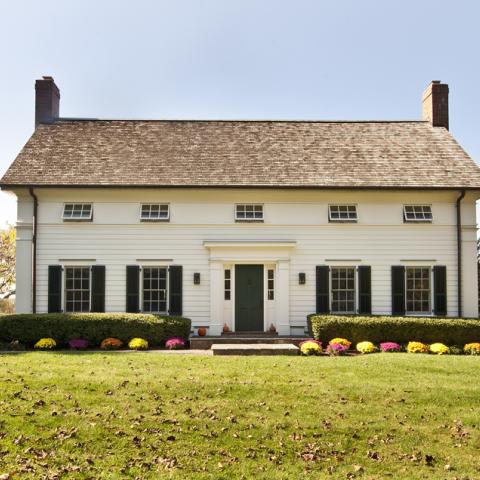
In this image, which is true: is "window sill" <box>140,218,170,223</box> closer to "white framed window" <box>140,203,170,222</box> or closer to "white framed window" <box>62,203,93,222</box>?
"white framed window" <box>140,203,170,222</box>

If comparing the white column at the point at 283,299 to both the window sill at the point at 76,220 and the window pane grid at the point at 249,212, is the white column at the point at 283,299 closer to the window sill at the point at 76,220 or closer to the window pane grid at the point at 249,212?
the window pane grid at the point at 249,212

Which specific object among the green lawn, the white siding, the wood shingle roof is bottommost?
the green lawn

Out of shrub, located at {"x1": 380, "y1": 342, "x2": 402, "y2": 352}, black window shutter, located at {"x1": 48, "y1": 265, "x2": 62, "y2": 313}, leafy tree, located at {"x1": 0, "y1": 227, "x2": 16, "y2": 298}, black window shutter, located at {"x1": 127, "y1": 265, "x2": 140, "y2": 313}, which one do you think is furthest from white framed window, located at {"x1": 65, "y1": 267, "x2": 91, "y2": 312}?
leafy tree, located at {"x1": 0, "y1": 227, "x2": 16, "y2": 298}

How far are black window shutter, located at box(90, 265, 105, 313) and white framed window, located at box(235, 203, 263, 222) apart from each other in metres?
4.97

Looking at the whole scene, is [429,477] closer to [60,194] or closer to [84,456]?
[84,456]

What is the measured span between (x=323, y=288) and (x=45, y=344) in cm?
900

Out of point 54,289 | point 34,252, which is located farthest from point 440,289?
point 34,252

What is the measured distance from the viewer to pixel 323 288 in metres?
18.1

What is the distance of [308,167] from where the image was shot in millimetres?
19188

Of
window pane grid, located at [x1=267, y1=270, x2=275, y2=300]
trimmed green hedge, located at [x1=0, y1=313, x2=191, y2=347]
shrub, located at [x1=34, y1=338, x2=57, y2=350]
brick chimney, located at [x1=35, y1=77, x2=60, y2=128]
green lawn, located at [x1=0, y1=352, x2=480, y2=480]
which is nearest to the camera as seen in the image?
green lawn, located at [x1=0, y1=352, x2=480, y2=480]

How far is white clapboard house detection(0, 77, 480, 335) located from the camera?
17938 mm

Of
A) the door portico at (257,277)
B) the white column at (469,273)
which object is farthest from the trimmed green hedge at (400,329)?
the door portico at (257,277)

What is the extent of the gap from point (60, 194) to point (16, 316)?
14.8 feet

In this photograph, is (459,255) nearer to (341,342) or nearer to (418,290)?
(418,290)
